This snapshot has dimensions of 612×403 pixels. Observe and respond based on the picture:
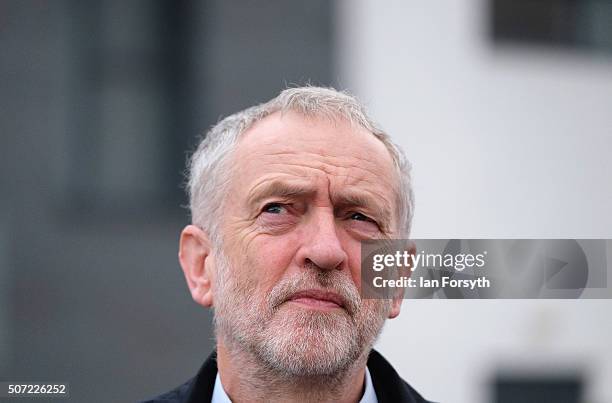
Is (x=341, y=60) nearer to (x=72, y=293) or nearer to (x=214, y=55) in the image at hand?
(x=214, y=55)

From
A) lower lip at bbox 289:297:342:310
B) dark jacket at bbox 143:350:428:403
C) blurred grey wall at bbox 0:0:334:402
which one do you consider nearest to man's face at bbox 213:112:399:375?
lower lip at bbox 289:297:342:310

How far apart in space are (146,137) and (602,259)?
2.57 m

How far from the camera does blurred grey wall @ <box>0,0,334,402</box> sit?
Answer: 3.54 meters

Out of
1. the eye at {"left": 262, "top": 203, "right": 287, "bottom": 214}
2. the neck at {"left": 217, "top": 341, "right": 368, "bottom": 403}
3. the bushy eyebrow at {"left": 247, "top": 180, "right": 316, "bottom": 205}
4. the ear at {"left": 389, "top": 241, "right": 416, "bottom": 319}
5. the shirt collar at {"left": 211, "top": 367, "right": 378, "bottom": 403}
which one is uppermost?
the bushy eyebrow at {"left": 247, "top": 180, "right": 316, "bottom": 205}

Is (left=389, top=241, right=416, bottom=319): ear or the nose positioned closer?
the nose

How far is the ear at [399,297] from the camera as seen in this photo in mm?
2097

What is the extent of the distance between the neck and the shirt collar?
0.04ft

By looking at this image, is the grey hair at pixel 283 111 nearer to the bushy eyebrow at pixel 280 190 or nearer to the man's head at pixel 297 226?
the man's head at pixel 297 226

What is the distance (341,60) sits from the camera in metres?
4.24

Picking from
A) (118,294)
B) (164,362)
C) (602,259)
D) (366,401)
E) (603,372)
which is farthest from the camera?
(118,294)

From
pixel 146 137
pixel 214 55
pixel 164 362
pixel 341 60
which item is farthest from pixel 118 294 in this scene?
pixel 341 60

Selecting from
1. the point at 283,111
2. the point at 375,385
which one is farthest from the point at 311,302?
the point at 283,111

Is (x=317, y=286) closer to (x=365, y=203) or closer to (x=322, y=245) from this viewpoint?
(x=322, y=245)

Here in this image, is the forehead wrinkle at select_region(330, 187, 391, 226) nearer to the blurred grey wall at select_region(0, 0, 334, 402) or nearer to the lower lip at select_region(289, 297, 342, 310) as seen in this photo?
the lower lip at select_region(289, 297, 342, 310)
